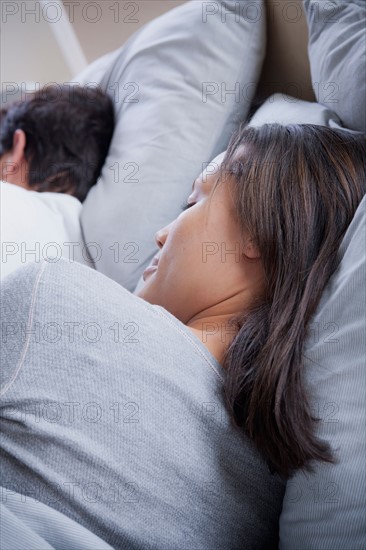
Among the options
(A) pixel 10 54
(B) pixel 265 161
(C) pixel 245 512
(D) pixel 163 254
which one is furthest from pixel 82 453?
(A) pixel 10 54

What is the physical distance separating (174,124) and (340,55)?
320 mm

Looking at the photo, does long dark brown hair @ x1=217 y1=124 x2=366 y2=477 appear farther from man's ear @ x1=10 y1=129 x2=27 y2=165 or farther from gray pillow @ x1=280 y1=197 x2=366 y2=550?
man's ear @ x1=10 y1=129 x2=27 y2=165

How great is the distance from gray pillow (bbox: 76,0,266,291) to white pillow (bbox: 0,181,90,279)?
1.2 inches

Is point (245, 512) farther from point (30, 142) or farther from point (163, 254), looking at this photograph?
point (30, 142)

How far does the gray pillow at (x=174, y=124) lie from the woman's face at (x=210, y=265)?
0.84 ft

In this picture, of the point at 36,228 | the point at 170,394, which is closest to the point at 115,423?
the point at 170,394

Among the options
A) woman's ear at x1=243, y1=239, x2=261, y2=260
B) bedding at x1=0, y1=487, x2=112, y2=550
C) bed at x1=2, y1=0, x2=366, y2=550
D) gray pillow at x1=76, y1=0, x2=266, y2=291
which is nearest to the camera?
bedding at x1=0, y1=487, x2=112, y2=550

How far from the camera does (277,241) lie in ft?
2.42

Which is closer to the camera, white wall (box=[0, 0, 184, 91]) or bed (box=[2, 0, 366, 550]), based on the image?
bed (box=[2, 0, 366, 550])

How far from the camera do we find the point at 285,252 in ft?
2.40

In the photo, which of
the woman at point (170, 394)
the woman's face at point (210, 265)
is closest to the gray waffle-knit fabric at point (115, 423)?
the woman at point (170, 394)

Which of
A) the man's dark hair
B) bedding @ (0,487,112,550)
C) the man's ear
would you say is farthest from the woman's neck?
the man's ear

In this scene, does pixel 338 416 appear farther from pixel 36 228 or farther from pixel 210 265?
pixel 36 228

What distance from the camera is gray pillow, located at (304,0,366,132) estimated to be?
86cm
